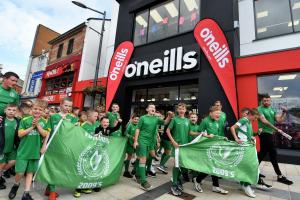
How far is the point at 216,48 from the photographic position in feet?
27.7

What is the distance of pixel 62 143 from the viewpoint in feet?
11.9

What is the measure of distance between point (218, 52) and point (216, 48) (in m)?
0.20

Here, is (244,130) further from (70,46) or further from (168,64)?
(70,46)

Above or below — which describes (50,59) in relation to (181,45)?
above

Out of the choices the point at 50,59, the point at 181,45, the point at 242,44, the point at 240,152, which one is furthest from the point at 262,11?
the point at 50,59

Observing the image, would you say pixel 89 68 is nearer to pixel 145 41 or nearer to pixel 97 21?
pixel 97 21

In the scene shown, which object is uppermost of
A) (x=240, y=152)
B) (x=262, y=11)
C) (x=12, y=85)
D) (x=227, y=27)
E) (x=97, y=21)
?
(x=97, y=21)

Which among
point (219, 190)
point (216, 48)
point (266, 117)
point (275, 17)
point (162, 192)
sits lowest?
point (162, 192)

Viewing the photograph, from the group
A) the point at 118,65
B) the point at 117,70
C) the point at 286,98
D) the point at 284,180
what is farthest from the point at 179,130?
the point at 118,65

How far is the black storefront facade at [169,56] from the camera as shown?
8.87 metres

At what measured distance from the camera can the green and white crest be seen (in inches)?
167

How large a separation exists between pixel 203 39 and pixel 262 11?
10.3 ft

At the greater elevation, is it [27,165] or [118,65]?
[118,65]

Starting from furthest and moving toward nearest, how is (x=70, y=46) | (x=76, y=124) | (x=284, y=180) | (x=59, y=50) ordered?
(x=59, y=50) < (x=70, y=46) < (x=284, y=180) < (x=76, y=124)
